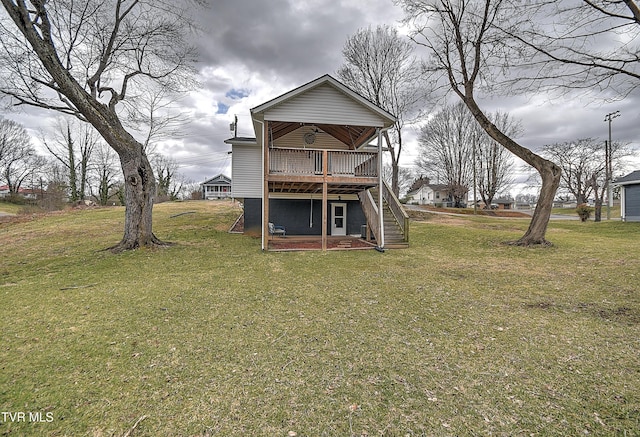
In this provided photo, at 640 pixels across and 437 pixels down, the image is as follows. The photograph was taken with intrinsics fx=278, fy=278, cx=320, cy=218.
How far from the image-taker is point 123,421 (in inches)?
90.4

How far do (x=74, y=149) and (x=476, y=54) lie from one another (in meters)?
41.6

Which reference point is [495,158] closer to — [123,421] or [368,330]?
[368,330]

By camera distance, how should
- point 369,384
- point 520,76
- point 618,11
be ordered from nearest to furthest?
point 369,384 → point 618,11 → point 520,76

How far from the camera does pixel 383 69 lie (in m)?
24.0

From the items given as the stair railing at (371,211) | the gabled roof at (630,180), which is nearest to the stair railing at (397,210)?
the stair railing at (371,211)

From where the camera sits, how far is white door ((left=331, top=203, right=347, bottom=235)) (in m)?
15.0

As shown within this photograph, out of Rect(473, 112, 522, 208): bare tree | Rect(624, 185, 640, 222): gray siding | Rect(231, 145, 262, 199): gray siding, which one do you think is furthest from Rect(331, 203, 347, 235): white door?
Rect(473, 112, 522, 208): bare tree

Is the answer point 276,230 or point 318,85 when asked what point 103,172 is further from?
point 318,85

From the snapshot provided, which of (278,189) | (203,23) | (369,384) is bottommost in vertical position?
(369,384)

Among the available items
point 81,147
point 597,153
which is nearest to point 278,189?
point 81,147

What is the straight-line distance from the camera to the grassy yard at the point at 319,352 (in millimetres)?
2344

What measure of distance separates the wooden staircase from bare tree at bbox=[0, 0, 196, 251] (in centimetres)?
866

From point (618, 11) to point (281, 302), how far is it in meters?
10.3

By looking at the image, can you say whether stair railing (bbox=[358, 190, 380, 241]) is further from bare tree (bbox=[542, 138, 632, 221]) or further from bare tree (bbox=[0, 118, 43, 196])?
bare tree (bbox=[0, 118, 43, 196])
